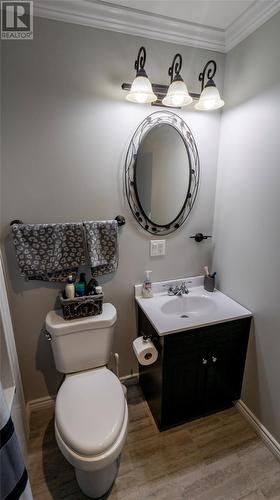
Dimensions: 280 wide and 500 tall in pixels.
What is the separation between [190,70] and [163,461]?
7.79 feet

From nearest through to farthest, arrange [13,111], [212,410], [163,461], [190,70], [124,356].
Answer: [13,111] < [163,461] < [190,70] < [212,410] < [124,356]

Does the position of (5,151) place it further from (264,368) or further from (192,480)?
(192,480)

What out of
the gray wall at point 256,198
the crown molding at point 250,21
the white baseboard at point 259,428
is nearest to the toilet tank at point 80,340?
the gray wall at point 256,198

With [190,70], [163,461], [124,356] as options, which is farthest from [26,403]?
[190,70]

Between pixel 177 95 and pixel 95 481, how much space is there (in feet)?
6.67

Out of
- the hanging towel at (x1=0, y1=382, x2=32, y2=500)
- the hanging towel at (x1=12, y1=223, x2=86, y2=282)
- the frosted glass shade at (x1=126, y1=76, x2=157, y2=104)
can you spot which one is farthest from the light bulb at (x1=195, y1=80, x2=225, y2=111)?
the hanging towel at (x1=0, y1=382, x2=32, y2=500)

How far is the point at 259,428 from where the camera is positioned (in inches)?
59.7

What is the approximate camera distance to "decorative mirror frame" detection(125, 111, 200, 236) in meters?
1.51

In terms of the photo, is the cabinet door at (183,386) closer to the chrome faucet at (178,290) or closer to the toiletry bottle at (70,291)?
the chrome faucet at (178,290)

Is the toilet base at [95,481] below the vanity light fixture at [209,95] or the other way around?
below

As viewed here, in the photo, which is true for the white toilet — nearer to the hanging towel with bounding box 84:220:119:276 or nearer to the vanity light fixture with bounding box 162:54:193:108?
the hanging towel with bounding box 84:220:119:276

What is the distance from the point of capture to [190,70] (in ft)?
4.99

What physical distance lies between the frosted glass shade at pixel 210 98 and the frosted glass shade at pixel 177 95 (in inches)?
4.0

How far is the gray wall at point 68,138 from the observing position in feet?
4.16
